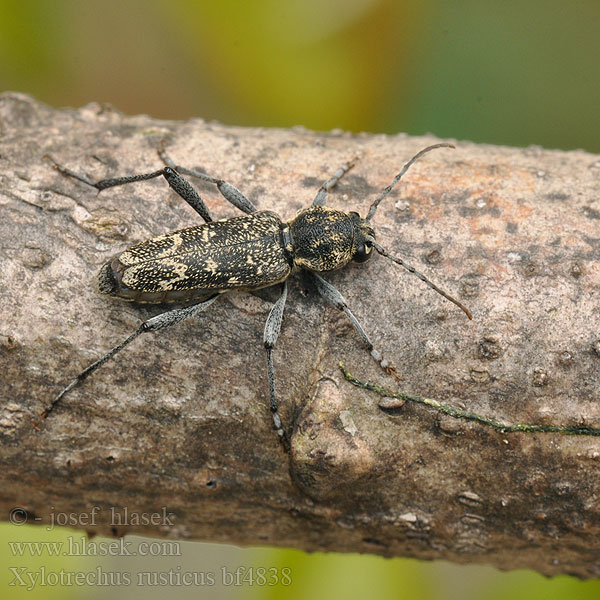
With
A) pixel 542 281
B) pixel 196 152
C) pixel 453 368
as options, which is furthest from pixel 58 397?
pixel 542 281

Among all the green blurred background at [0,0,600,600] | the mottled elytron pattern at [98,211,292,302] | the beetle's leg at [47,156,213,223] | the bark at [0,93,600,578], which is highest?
the green blurred background at [0,0,600,600]

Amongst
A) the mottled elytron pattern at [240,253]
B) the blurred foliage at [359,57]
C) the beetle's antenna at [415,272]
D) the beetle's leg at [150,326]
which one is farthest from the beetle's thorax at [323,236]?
the blurred foliage at [359,57]

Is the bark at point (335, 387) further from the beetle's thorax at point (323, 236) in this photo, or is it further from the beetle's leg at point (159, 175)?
the beetle's thorax at point (323, 236)

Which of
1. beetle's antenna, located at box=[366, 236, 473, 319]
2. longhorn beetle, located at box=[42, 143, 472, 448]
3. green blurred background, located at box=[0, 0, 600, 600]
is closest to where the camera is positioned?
beetle's antenna, located at box=[366, 236, 473, 319]

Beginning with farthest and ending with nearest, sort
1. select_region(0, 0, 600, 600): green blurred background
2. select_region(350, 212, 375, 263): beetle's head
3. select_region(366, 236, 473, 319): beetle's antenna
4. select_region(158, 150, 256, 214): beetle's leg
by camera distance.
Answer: select_region(0, 0, 600, 600): green blurred background → select_region(158, 150, 256, 214): beetle's leg → select_region(350, 212, 375, 263): beetle's head → select_region(366, 236, 473, 319): beetle's antenna

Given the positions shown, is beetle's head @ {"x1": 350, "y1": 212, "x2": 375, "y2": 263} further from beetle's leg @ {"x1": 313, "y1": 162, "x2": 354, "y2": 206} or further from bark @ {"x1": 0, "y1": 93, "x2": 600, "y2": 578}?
beetle's leg @ {"x1": 313, "y1": 162, "x2": 354, "y2": 206}

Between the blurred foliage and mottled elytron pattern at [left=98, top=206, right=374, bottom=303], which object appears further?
the blurred foliage

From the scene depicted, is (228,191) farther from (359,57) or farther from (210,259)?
(359,57)

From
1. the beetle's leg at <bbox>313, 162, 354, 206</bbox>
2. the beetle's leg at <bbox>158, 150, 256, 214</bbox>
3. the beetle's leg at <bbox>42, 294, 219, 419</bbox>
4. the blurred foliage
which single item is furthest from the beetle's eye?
the blurred foliage
